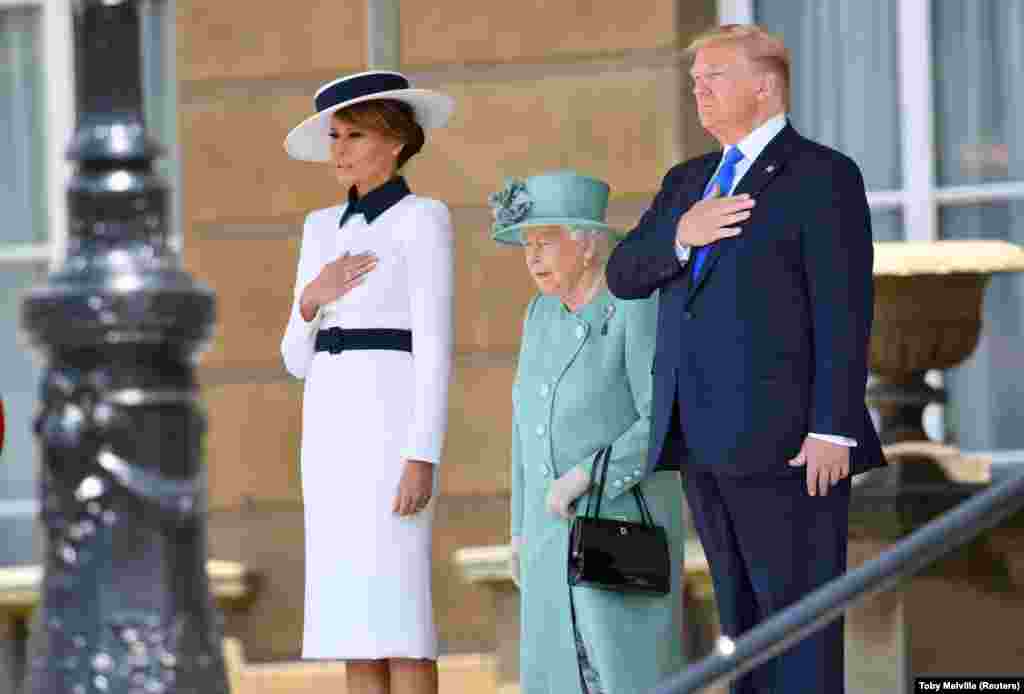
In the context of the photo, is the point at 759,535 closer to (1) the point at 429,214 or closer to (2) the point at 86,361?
(1) the point at 429,214

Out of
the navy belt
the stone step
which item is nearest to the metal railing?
the navy belt

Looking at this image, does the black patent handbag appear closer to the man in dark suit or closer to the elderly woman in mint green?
the elderly woman in mint green

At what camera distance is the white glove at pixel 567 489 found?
229 inches

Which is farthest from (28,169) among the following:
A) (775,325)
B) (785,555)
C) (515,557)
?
(785,555)

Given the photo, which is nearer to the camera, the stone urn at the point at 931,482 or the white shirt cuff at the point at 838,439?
the white shirt cuff at the point at 838,439

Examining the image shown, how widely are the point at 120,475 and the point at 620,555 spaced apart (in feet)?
5.90

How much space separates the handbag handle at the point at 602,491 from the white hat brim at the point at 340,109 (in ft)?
3.20

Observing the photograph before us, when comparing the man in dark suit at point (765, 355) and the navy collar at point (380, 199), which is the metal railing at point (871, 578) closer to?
the man in dark suit at point (765, 355)

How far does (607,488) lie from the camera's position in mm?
5805

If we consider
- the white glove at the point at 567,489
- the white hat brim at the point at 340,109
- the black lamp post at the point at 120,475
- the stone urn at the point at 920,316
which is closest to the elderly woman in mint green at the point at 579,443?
the white glove at the point at 567,489

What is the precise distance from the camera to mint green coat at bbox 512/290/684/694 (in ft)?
19.1

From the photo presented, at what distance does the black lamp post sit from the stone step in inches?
153

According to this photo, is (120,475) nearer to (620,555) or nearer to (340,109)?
(620,555)

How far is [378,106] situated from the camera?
6285mm
